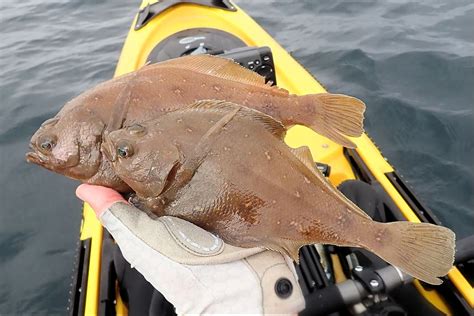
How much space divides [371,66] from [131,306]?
6.10 metres

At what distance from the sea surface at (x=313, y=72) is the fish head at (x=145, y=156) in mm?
3417

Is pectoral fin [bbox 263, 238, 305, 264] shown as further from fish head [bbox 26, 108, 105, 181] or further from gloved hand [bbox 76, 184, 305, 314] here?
fish head [bbox 26, 108, 105, 181]

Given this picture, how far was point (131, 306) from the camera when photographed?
11.0 ft

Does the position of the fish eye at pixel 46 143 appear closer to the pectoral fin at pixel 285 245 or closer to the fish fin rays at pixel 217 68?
the fish fin rays at pixel 217 68

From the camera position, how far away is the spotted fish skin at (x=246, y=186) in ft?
6.79

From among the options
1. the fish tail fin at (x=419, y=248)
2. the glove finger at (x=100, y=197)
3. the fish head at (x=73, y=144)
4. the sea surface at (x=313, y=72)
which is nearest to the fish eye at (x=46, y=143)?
the fish head at (x=73, y=144)

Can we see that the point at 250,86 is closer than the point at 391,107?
Yes

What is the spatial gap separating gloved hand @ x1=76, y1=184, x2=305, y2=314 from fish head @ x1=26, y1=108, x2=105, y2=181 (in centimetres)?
15

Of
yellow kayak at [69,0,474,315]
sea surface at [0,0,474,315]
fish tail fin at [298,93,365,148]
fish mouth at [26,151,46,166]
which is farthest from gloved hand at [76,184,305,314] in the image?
sea surface at [0,0,474,315]

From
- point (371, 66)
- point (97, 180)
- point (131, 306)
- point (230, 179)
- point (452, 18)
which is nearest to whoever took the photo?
point (230, 179)

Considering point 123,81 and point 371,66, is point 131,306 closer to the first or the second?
point 123,81

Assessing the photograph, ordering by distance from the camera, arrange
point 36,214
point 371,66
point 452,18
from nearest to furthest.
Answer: point 36,214 < point 371,66 < point 452,18

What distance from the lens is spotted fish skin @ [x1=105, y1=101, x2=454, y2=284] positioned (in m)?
2.07

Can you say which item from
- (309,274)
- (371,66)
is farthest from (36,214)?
(371,66)
